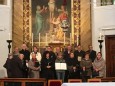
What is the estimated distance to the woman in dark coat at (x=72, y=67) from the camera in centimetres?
1215

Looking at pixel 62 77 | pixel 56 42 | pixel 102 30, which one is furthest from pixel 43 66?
pixel 102 30

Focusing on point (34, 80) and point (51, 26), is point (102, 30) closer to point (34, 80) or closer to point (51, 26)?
point (51, 26)

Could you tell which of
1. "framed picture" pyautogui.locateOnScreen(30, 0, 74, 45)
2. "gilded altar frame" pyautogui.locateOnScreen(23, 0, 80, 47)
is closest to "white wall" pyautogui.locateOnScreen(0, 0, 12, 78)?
"gilded altar frame" pyautogui.locateOnScreen(23, 0, 80, 47)

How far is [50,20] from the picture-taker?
1609 centimetres

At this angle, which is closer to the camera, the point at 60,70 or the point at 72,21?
the point at 60,70

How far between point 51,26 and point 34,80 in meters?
5.27

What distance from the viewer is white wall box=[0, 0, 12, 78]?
→ 1520cm

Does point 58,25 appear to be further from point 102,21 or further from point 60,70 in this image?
point 60,70

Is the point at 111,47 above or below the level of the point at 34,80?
above

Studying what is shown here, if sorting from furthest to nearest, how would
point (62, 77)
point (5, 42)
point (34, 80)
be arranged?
point (5, 42) → point (62, 77) → point (34, 80)

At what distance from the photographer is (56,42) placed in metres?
15.6

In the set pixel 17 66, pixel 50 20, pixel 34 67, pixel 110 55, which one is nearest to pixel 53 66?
pixel 34 67

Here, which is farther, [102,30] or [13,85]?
[102,30]

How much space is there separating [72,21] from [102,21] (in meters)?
1.57
